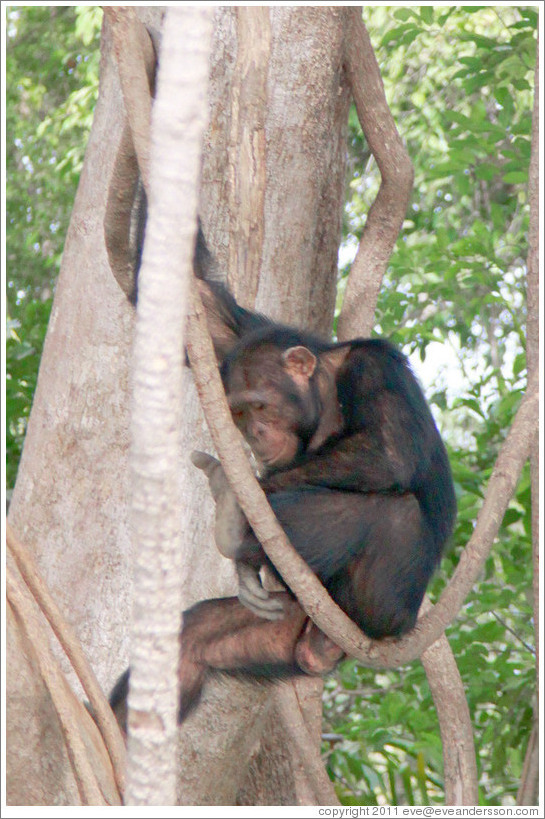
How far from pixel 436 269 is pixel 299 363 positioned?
1.49 meters

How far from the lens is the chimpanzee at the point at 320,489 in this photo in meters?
2.45

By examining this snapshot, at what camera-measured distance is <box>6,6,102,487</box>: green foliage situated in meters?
6.29

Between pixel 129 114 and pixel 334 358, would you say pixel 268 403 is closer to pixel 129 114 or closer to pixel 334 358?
pixel 334 358

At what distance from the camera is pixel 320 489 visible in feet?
8.14

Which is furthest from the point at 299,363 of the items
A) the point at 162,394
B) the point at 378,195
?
the point at 162,394

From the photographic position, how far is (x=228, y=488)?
2.37m

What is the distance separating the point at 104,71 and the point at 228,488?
7.00ft

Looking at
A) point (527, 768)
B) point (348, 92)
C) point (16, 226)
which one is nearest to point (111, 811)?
point (527, 768)

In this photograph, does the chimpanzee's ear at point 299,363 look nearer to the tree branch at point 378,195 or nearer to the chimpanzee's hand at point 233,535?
the chimpanzee's hand at point 233,535

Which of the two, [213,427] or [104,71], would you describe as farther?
[104,71]

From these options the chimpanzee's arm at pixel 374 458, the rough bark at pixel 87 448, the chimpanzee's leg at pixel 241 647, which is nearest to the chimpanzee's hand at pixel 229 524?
the chimpanzee's arm at pixel 374 458

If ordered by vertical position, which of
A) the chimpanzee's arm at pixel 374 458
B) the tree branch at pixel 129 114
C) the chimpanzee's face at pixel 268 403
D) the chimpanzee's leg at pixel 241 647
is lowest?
the chimpanzee's leg at pixel 241 647

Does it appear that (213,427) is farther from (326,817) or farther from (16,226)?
(16,226)

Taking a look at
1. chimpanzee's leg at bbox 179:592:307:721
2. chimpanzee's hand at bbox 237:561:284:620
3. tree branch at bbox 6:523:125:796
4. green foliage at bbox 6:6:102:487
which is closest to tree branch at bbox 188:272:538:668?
chimpanzee's hand at bbox 237:561:284:620
